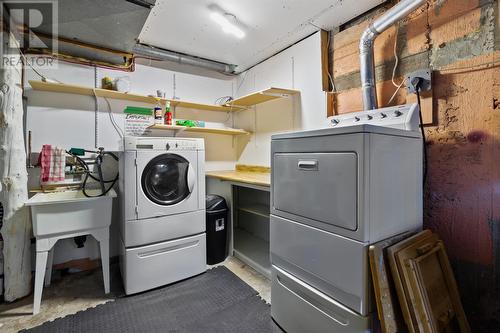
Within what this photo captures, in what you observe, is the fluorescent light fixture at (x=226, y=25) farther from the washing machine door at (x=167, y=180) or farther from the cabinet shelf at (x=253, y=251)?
the cabinet shelf at (x=253, y=251)

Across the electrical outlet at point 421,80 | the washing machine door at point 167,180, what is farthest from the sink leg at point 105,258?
the electrical outlet at point 421,80

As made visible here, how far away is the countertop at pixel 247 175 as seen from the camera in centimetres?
220

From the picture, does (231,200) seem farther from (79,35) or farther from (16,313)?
(79,35)

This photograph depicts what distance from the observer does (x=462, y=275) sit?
4.73 feet

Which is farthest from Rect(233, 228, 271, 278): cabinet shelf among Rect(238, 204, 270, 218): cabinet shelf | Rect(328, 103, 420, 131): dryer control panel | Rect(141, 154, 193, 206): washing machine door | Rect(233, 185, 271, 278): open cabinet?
Rect(328, 103, 420, 131): dryer control panel

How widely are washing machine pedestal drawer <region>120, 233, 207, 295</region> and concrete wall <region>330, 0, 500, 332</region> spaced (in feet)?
6.19

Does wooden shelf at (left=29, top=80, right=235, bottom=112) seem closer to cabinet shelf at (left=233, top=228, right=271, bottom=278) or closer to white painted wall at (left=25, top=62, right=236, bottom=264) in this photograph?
white painted wall at (left=25, top=62, right=236, bottom=264)

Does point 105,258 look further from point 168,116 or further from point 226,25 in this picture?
point 226,25

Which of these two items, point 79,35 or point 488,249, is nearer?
point 488,249

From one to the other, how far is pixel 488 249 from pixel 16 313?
3.15 m

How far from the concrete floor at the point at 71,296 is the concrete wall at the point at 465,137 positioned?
1.36 metres

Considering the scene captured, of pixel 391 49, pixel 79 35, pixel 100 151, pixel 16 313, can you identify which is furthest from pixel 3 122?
pixel 391 49

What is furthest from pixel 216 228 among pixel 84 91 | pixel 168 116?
pixel 84 91

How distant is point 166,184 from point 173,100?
115 cm
